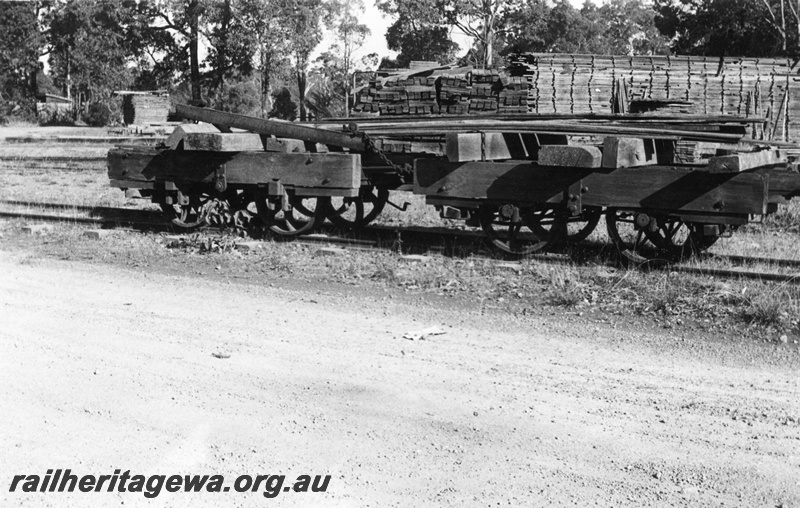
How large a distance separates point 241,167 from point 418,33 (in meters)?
43.9

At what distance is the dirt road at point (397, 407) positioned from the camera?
455 cm

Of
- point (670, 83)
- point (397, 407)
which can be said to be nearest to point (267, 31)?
point (670, 83)

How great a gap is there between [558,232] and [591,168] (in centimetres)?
101

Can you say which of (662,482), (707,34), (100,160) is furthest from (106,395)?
(707,34)

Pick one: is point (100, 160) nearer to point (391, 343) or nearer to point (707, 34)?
point (391, 343)

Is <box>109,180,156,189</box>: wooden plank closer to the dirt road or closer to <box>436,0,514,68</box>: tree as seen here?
the dirt road

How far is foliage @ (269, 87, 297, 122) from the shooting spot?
58938mm

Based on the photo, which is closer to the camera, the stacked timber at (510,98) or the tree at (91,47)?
the stacked timber at (510,98)

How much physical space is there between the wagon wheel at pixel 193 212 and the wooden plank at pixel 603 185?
3.50 metres

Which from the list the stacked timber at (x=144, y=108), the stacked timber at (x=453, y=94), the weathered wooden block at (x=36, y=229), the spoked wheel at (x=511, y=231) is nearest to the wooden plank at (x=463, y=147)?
the spoked wheel at (x=511, y=231)

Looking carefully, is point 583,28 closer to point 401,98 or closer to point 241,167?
point 401,98

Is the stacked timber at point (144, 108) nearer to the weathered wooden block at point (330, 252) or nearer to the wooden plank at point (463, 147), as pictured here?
the weathered wooden block at point (330, 252)

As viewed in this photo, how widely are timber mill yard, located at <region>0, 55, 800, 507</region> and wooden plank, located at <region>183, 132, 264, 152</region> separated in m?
0.04

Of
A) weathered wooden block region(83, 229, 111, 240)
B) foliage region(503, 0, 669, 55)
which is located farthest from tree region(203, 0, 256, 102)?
weathered wooden block region(83, 229, 111, 240)
